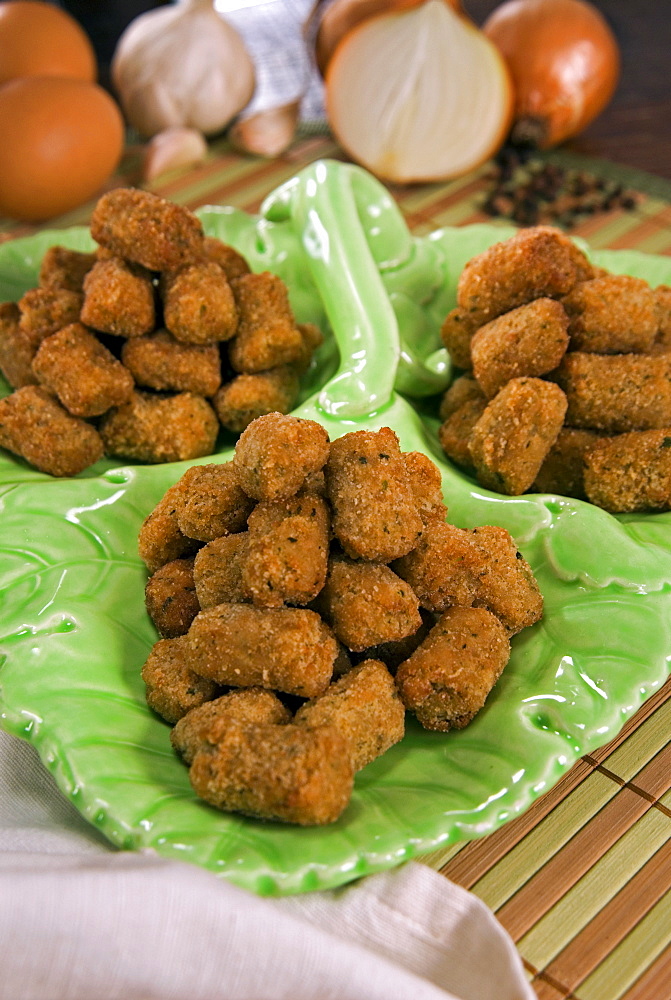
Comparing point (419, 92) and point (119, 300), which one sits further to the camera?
point (419, 92)

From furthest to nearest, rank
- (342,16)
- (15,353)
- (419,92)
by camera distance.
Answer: (342,16), (419,92), (15,353)

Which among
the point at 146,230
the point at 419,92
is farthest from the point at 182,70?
the point at 146,230

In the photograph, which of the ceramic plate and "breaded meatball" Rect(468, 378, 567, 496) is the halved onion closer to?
the ceramic plate

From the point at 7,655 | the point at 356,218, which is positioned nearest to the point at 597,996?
the point at 7,655

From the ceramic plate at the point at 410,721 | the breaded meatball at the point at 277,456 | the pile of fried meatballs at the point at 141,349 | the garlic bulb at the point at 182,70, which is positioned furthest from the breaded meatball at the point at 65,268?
the garlic bulb at the point at 182,70

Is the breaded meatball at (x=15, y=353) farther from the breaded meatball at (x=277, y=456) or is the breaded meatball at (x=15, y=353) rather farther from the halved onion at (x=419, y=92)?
the halved onion at (x=419, y=92)

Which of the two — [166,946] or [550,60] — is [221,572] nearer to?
[166,946]

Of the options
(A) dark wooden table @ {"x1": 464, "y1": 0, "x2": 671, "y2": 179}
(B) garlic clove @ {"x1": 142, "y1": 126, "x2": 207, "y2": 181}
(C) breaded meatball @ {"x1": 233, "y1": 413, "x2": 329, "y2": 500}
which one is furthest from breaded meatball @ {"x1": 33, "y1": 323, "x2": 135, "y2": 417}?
(A) dark wooden table @ {"x1": 464, "y1": 0, "x2": 671, "y2": 179}
